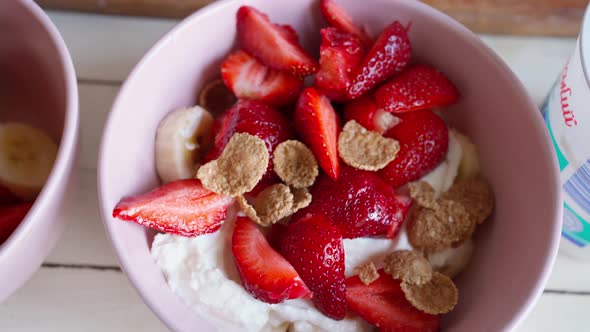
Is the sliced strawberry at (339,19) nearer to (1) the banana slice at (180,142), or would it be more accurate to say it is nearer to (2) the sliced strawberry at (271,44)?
(2) the sliced strawberry at (271,44)

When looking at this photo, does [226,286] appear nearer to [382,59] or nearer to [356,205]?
[356,205]

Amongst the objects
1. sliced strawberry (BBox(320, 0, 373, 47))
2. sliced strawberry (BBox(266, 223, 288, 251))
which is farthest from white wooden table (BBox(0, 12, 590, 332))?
sliced strawberry (BBox(320, 0, 373, 47))

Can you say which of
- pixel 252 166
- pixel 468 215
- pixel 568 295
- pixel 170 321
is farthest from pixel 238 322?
pixel 568 295

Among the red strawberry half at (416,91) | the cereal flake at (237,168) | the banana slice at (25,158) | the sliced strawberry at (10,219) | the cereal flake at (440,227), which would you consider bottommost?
the cereal flake at (440,227)

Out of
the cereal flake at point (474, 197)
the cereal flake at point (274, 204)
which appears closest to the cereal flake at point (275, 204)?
the cereal flake at point (274, 204)

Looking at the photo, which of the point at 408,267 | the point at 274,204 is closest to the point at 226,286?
the point at 274,204

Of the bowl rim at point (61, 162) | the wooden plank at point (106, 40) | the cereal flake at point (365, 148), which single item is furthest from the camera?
the wooden plank at point (106, 40)

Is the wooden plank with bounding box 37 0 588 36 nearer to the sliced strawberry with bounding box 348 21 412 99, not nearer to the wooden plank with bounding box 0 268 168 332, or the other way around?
the sliced strawberry with bounding box 348 21 412 99
